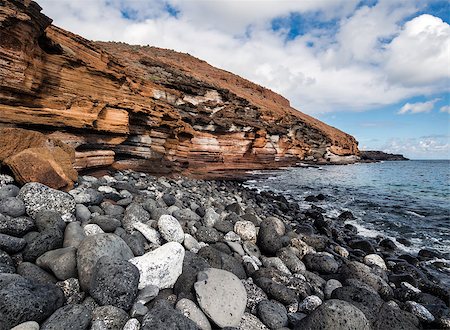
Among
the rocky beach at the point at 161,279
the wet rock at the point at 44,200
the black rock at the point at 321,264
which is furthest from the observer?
the black rock at the point at 321,264

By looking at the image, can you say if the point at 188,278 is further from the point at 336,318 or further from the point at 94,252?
the point at 336,318

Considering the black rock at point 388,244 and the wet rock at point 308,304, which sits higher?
the wet rock at point 308,304

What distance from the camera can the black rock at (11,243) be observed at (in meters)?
3.58

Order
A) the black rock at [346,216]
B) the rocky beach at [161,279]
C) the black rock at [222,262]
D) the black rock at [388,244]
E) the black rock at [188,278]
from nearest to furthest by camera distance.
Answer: the rocky beach at [161,279]
the black rock at [188,278]
the black rock at [222,262]
the black rock at [388,244]
the black rock at [346,216]

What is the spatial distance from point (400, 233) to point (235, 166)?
17305mm

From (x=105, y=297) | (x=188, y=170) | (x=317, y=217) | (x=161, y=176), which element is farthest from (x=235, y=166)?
(x=105, y=297)

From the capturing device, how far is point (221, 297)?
12.4 feet

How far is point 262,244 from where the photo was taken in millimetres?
6570

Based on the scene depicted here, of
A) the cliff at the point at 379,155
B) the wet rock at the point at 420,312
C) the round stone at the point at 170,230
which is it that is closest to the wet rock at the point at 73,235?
the round stone at the point at 170,230

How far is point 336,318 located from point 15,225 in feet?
16.1

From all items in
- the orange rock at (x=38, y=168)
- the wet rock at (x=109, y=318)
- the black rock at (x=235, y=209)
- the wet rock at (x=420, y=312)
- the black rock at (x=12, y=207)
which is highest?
the orange rock at (x=38, y=168)

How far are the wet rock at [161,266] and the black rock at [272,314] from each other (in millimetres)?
1416

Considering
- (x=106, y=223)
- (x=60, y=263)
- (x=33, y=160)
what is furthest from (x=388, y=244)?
(x=33, y=160)

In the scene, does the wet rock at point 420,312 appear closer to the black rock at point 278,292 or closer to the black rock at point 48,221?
the black rock at point 278,292
